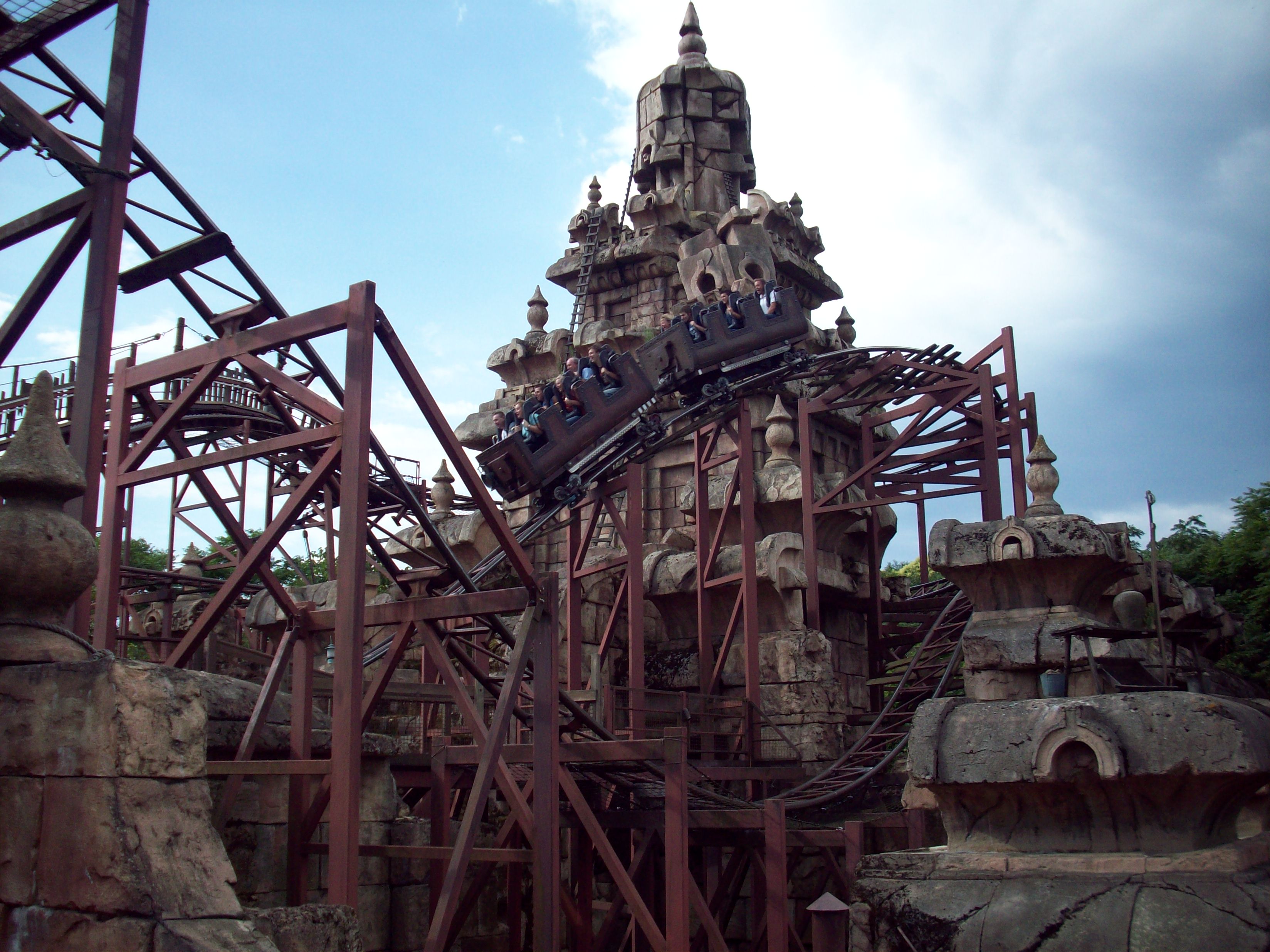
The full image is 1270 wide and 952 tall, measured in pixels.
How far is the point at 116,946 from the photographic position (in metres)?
Result: 3.88

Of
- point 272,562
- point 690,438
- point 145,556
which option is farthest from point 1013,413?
point 145,556

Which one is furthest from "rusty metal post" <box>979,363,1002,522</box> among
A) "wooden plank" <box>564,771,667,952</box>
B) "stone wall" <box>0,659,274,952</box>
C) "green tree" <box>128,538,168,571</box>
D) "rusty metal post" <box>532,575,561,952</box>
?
"green tree" <box>128,538,168,571</box>

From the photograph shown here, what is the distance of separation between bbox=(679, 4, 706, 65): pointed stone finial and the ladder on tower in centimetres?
507

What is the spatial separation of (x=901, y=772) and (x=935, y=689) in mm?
1077

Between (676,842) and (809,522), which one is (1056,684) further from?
(809,522)

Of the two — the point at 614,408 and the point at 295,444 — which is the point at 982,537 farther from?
the point at 614,408

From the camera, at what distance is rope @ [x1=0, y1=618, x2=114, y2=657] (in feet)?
13.9

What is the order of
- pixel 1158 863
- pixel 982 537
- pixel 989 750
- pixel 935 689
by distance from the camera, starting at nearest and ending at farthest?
pixel 1158 863, pixel 989 750, pixel 982 537, pixel 935 689

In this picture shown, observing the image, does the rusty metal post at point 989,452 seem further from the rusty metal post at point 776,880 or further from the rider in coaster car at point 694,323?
the rusty metal post at point 776,880

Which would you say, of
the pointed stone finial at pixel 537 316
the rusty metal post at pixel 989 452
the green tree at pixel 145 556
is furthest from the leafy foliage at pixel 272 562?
the rusty metal post at pixel 989 452

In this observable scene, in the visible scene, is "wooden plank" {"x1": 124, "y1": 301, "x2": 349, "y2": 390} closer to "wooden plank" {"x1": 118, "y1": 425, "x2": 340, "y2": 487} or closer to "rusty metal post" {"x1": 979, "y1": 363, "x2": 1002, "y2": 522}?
"wooden plank" {"x1": 118, "y1": 425, "x2": 340, "y2": 487}

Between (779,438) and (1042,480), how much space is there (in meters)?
8.46

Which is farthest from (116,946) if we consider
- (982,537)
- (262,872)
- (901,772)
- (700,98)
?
(700,98)

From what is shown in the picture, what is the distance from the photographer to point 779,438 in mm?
18422
